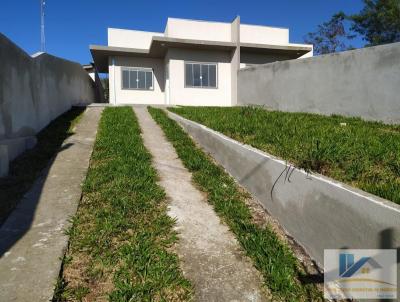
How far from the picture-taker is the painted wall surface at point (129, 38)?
Answer: 64.3 ft

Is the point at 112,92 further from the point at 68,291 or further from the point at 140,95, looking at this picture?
the point at 68,291

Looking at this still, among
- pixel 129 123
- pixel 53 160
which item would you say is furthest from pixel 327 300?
pixel 129 123

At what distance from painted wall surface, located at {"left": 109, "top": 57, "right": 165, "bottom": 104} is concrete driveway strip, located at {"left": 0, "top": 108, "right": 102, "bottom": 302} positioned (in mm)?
14085

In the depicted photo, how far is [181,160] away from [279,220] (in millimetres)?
2648

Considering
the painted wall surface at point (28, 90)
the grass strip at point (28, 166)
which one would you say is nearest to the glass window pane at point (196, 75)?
the painted wall surface at point (28, 90)

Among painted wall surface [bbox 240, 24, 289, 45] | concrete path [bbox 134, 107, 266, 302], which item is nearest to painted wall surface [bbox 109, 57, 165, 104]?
painted wall surface [bbox 240, 24, 289, 45]

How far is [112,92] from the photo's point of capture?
1886cm

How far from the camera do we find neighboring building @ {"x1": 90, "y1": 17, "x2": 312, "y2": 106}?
16.9 metres

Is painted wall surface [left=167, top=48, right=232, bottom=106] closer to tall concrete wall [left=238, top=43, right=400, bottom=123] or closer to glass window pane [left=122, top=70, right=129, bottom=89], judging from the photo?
glass window pane [left=122, top=70, right=129, bottom=89]

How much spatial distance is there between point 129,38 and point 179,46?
188 inches

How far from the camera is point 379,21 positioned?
107 ft

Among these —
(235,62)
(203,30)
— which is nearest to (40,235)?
(235,62)

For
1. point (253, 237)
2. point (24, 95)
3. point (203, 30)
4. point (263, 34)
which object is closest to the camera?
point (253, 237)

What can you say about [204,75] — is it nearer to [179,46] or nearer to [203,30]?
[179,46]
